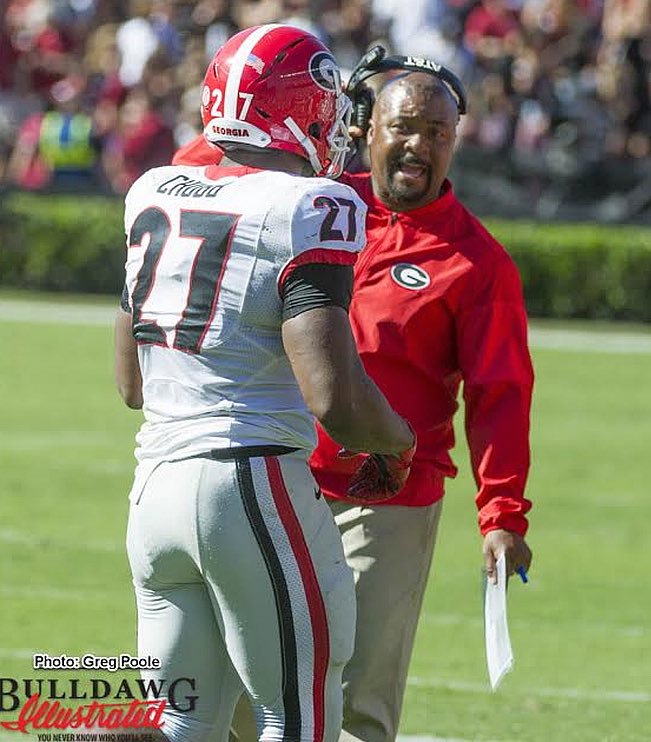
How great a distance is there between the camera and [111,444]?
11867 mm

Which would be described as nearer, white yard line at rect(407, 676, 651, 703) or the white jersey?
the white jersey

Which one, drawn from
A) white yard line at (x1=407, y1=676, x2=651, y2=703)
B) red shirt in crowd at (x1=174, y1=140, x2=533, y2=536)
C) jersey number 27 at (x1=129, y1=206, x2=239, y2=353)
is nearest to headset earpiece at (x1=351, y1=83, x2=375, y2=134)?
red shirt in crowd at (x1=174, y1=140, x2=533, y2=536)

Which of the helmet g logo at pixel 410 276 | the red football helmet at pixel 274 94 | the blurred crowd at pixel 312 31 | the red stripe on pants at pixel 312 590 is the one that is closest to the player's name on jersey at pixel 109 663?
the red stripe on pants at pixel 312 590

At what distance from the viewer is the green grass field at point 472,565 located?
6555 millimetres

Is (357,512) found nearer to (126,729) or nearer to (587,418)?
(126,729)

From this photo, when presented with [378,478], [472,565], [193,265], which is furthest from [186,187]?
[472,565]

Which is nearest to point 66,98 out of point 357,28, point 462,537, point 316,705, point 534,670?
point 357,28

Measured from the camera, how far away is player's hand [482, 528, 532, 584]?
4508 mm

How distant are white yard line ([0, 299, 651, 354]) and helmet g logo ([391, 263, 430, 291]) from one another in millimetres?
11797

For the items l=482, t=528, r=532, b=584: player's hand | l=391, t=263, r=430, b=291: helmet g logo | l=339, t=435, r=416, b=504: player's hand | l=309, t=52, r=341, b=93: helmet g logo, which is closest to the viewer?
l=309, t=52, r=341, b=93: helmet g logo

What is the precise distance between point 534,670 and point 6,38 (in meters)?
17.3

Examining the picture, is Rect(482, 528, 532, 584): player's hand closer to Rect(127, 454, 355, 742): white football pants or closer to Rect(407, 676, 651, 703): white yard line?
Rect(127, 454, 355, 742): white football pants

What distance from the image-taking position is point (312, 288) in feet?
11.8

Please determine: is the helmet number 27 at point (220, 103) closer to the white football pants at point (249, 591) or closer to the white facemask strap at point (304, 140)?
the white facemask strap at point (304, 140)
